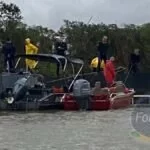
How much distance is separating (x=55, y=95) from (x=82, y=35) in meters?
22.0

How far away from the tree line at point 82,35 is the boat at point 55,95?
16.8 metres

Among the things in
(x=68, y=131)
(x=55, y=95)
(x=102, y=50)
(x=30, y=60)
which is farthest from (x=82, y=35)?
(x=68, y=131)

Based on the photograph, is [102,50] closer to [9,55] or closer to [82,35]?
[9,55]

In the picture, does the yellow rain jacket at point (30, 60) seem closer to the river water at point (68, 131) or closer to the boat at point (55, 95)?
the boat at point (55, 95)

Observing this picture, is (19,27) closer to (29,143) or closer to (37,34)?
(37,34)

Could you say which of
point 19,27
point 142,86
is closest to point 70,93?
point 142,86

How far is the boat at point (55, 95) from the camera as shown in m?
24.1

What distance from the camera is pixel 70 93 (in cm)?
2475

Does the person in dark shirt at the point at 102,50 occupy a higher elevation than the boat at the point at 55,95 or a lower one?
higher

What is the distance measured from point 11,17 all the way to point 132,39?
916 centimetres

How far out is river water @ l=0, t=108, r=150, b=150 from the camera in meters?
14.9

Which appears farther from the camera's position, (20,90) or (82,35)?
(82,35)

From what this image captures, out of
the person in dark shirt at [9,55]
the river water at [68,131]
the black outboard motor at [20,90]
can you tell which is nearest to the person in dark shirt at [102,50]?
the person in dark shirt at [9,55]

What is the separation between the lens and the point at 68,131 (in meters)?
Result: 17.6
